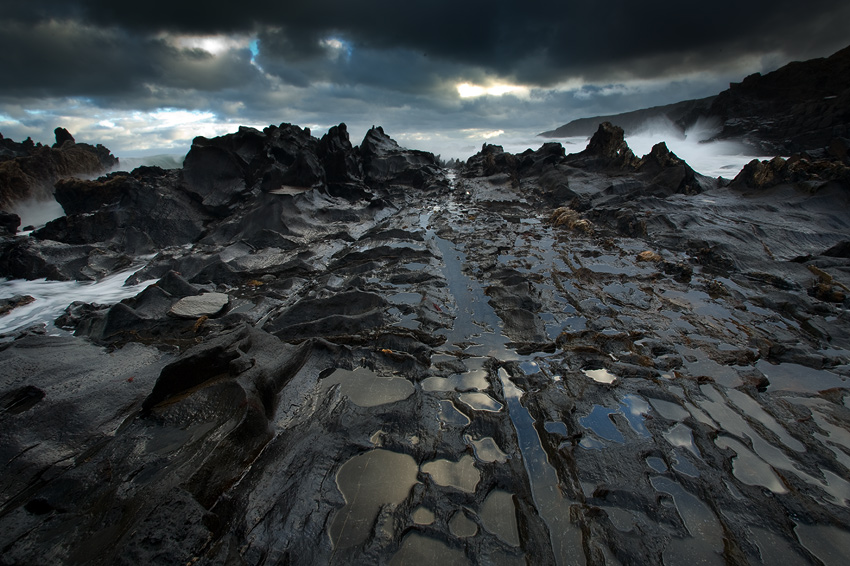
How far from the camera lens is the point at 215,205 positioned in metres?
12.6

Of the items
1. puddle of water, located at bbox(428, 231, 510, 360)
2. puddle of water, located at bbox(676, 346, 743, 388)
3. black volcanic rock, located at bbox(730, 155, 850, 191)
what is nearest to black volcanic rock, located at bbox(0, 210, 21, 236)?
puddle of water, located at bbox(428, 231, 510, 360)

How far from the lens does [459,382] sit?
4102 millimetres

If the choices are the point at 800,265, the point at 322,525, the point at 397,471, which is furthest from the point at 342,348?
the point at 800,265

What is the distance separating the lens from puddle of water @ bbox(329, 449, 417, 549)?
246cm

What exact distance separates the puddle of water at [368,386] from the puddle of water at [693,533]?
2.39m

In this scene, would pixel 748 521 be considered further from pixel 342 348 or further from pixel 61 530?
pixel 61 530

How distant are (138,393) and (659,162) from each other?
1756cm

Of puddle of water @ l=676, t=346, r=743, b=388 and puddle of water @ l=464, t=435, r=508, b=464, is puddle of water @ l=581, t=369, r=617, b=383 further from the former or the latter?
puddle of water @ l=464, t=435, r=508, b=464

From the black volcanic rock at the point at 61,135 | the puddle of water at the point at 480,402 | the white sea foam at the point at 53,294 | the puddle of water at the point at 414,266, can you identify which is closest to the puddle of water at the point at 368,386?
the puddle of water at the point at 480,402

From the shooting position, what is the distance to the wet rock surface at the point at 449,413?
2.39m

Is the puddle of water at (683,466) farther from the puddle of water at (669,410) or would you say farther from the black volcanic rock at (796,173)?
the black volcanic rock at (796,173)

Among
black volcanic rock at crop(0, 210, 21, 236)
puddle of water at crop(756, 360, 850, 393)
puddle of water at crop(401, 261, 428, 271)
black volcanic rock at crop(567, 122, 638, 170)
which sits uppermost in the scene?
black volcanic rock at crop(567, 122, 638, 170)

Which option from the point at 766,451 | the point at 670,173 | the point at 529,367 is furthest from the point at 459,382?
the point at 670,173

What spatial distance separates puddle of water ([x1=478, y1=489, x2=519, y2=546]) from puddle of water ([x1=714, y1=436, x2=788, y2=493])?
1.86 metres
